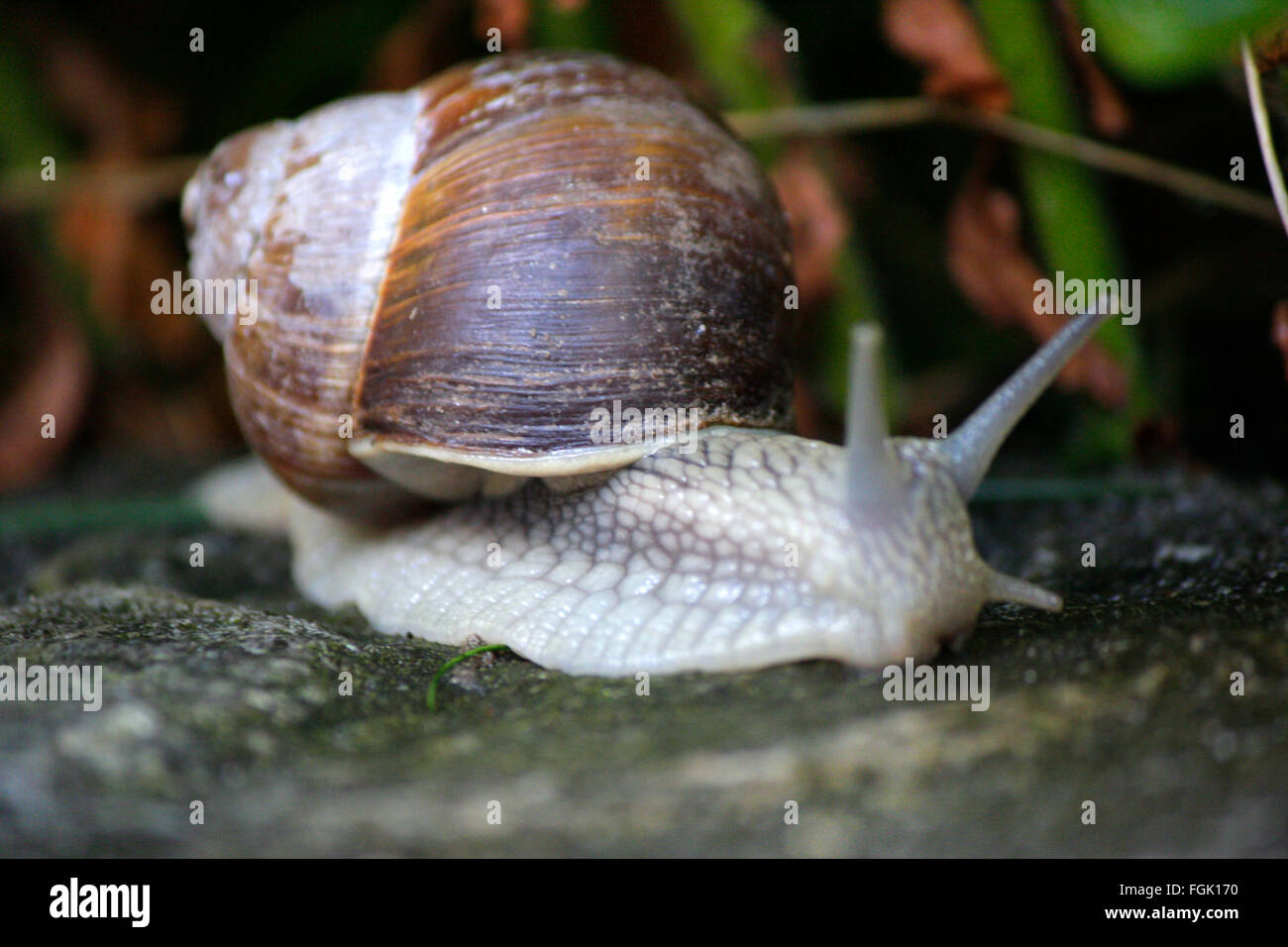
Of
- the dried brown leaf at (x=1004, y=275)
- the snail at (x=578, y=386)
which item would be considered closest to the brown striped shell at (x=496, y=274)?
the snail at (x=578, y=386)

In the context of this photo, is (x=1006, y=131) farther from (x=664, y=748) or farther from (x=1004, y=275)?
(x=664, y=748)

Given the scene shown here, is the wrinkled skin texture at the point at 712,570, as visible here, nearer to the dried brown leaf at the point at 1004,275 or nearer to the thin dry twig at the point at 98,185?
the dried brown leaf at the point at 1004,275

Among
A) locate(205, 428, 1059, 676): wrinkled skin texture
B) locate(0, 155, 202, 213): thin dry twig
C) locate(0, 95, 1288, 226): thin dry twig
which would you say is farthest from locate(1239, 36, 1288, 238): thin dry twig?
locate(0, 155, 202, 213): thin dry twig

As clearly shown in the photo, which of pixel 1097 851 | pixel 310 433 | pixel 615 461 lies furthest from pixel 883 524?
pixel 310 433

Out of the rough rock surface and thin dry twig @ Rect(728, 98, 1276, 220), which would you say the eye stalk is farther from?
thin dry twig @ Rect(728, 98, 1276, 220)

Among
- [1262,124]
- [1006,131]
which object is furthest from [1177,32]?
[1006,131]

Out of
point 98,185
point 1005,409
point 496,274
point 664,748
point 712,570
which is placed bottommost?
point 664,748

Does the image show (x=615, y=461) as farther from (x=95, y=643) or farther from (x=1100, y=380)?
(x=1100, y=380)
